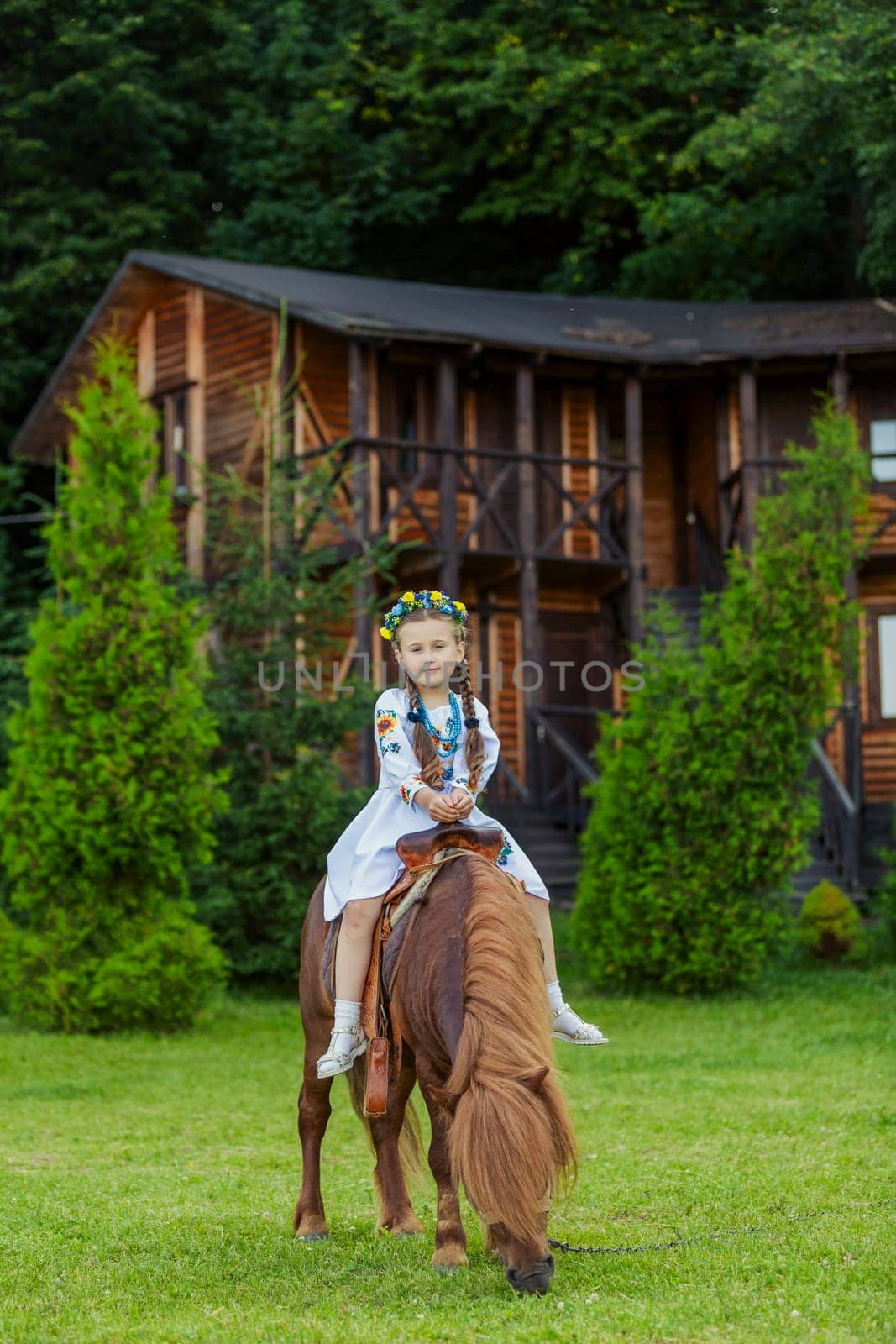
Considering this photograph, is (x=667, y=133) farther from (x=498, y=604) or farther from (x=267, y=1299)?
(x=267, y=1299)

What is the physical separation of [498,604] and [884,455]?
5.60 metres

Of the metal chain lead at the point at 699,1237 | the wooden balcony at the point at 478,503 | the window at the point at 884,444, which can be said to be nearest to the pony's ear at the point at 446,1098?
the metal chain lead at the point at 699,1237

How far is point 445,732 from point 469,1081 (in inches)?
56.6

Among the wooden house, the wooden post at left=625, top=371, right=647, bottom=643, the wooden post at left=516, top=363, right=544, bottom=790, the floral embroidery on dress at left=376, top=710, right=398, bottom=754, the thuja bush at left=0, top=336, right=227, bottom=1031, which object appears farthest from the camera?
the wooden post at left=625, top=371, right=647, bottom=643

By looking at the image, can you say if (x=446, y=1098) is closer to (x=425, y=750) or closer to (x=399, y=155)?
(x=425, y=750)

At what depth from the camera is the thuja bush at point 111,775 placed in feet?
41.1

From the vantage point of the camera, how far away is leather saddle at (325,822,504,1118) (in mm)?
5375

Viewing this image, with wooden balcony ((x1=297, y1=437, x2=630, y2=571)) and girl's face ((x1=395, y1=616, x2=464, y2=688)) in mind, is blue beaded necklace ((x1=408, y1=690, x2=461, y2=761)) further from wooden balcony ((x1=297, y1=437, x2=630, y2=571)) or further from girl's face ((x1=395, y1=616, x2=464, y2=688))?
wooden balcony ((x1=297, y1=437, x2=630, y2=571))

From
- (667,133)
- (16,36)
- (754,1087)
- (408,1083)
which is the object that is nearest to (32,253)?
(16,36)

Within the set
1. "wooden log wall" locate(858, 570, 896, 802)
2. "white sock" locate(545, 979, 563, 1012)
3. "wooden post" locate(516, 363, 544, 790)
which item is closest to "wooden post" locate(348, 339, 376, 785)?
"wooden post" locate(516, 363, 544, 790)

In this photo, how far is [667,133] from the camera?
1319 inches

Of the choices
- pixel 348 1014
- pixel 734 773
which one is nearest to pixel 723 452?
pixel 734 773

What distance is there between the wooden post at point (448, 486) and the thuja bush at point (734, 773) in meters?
6.14

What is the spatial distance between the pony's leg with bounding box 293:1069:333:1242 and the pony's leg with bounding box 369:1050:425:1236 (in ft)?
0.75
